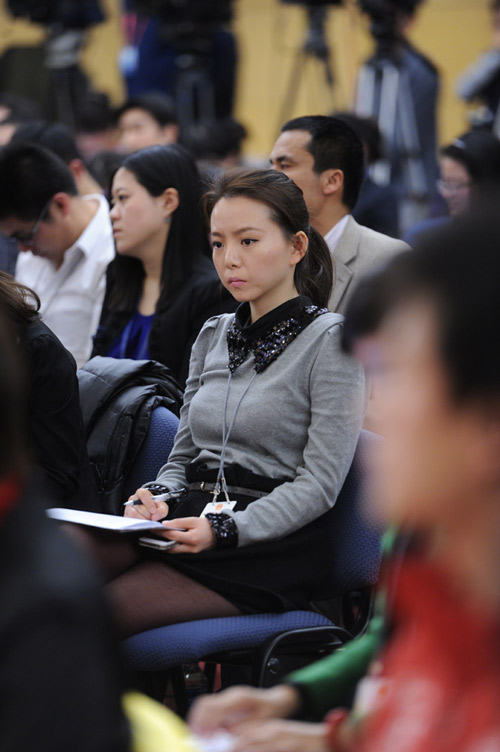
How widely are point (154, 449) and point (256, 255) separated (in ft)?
1.57

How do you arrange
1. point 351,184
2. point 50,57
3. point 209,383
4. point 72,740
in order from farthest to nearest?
1. point 50,57
2. point 351,184
3. point 209,383
4. point 72,740

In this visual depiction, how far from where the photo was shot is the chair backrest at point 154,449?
2.21 m

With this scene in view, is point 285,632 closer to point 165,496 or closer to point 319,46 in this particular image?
point 165,496

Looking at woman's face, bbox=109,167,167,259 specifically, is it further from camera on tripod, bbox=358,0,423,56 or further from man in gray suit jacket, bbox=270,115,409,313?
camera on tripod, bbox=358,0,423,56

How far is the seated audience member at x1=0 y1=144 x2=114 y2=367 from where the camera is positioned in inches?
119

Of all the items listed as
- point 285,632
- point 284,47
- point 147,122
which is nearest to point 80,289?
point 285,632

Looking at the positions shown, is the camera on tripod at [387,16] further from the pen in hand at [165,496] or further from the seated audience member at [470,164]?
the pen in hand at [165,496]

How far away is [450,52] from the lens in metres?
7.41

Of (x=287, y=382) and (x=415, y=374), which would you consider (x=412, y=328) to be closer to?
(x=415, y=374)

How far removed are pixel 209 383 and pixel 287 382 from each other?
0.71ft

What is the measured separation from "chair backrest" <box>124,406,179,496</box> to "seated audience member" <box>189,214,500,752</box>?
4.59 ft

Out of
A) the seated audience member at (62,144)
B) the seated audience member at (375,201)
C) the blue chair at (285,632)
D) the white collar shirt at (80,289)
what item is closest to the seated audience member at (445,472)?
the blue chair at (285,632)

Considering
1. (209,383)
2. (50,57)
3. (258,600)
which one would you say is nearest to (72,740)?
(258,600)

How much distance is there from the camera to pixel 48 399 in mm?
2066
